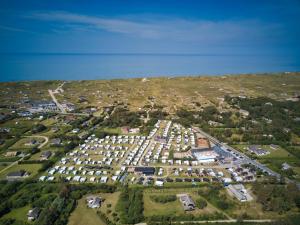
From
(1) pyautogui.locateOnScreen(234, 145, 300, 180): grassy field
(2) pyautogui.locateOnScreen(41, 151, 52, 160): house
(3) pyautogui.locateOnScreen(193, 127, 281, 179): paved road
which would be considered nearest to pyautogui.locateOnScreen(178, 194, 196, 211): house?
(3) pyautogui.locateOnScreen(193, 127, 281, 179): paved road

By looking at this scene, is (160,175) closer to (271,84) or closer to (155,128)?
(155,128)

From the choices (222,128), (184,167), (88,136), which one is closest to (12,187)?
(88,136)

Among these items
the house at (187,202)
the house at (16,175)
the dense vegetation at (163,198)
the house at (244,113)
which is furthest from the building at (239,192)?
the house at (244,113)

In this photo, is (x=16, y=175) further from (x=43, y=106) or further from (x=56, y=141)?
(x=43, y=106)

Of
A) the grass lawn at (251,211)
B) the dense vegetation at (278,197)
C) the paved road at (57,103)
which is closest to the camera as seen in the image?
the grass lawn at (251,211)

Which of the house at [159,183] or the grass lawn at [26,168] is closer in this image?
the house at [159,183]

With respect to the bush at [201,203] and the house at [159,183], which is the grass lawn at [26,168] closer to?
the house at [159,183]

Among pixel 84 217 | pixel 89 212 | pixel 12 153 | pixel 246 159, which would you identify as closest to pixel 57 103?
→ pixel 12 153
